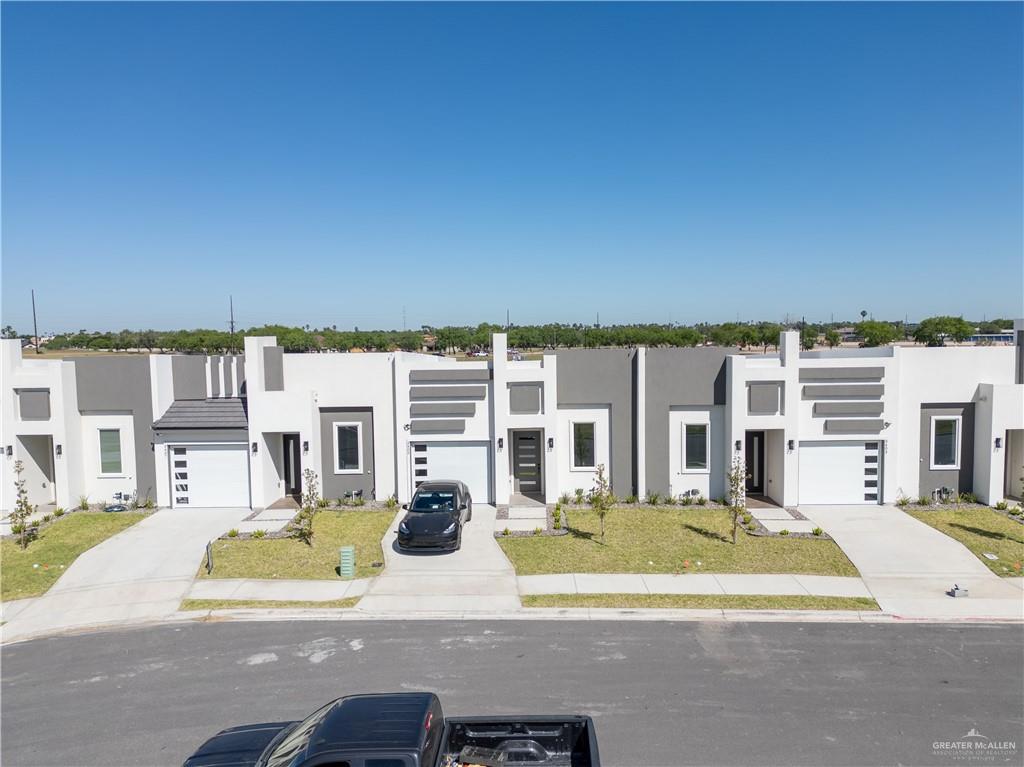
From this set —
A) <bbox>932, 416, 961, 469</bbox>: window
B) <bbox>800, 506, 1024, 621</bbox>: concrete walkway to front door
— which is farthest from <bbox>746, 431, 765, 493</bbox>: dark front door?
<bbox>932, 416, 961, 469</bbox>: window

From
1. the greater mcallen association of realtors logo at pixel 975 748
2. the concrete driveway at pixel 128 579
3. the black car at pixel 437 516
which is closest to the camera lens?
the greater mcallen association of realtors logo at pixel 975 748

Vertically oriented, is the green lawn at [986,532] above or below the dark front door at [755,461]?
below

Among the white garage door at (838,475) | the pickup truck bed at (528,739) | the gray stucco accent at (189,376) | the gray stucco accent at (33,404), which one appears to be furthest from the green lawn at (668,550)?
the gray stucco accent at (33,404)

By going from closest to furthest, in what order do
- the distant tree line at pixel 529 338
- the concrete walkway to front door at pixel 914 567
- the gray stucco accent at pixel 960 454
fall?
the concrete walkway to front door at pixel 914 567 < the gray stucco accent at pixel 960 454 < the distant tree line at pixel 529 338

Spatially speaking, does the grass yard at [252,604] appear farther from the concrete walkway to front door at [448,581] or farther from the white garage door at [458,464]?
the white garage door at [458,464]

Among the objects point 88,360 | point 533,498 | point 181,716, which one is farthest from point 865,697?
point 88,360

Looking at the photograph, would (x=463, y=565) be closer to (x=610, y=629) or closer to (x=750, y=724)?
(x=610, y=629)

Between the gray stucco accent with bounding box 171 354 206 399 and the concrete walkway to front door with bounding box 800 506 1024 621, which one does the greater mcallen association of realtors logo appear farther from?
the gray stucco accent with bounding box 171 354 206 399

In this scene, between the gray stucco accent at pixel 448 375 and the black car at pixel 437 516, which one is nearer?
the black car at pixel 437 516
